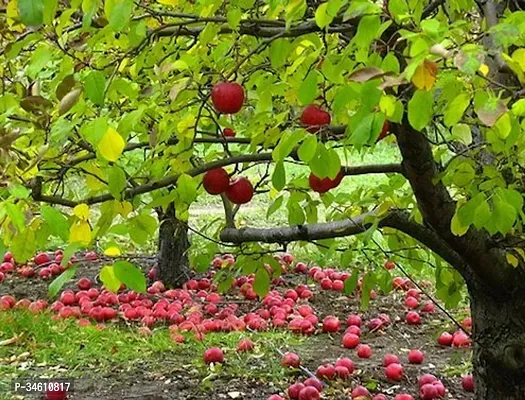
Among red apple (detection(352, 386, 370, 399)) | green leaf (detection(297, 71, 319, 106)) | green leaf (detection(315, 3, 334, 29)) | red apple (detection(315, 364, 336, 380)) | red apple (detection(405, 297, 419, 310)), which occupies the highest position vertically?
red apple (detection(405, 297, 419, 310))

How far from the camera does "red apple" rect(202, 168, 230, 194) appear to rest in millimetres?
2291

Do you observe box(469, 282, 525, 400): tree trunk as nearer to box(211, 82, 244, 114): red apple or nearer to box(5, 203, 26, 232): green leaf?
box(211, 82, 244, 114): red apple

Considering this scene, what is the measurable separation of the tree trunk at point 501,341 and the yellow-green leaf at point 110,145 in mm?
1564

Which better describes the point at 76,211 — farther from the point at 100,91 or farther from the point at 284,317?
the point at 284,317

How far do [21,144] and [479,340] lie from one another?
1.68 meters

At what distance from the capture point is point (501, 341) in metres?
2.67

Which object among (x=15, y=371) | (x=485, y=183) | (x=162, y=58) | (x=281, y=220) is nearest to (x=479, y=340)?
(x=485, y=183)

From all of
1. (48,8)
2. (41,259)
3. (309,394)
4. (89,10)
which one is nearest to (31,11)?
(48,8)

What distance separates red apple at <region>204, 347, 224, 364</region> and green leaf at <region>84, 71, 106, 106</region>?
269cm

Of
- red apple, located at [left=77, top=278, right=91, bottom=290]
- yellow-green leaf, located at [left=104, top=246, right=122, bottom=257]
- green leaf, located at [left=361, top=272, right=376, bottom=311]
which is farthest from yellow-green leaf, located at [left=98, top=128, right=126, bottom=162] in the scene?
red apple, located at [left=77, top=278, right=91, bottom=290]

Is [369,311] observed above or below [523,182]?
above

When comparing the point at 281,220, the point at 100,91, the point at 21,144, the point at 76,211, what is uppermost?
the point at 281,220

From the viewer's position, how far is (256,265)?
2941 mm

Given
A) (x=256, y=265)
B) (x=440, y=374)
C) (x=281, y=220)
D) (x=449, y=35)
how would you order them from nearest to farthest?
(x=449, y=35), (x=256, y=265), (x=440, y=374), (x=281, y=220)
